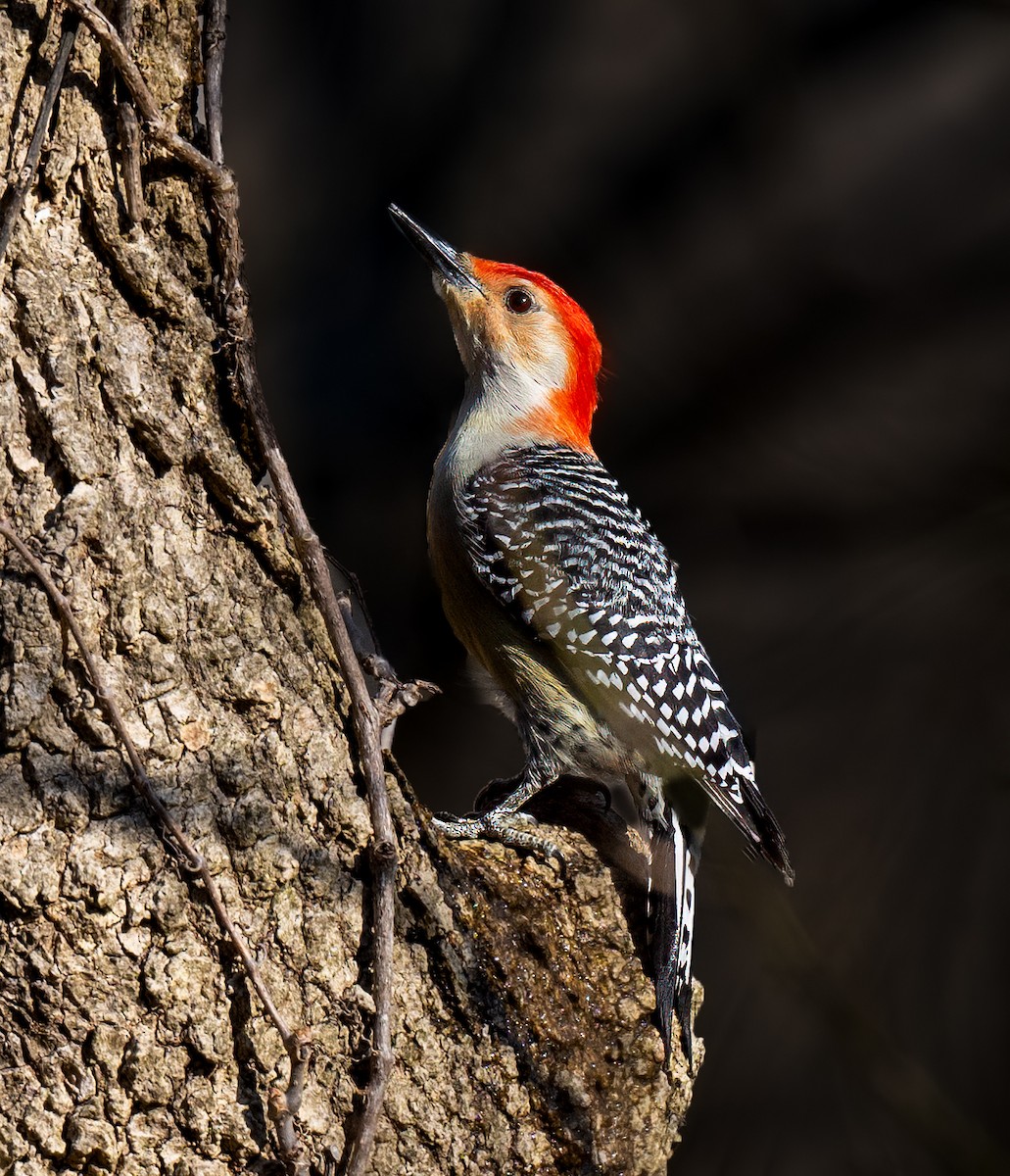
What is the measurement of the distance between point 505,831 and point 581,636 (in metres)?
0.79

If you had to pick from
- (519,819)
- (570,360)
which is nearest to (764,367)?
(570,360)

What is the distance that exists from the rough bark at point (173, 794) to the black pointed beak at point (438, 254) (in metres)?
1.60

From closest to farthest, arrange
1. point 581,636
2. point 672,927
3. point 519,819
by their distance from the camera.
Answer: point 672,927 < point 519,819 < point 581,636

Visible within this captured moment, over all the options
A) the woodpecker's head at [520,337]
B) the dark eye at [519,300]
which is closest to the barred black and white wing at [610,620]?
the woodpecker's head at [520,337]

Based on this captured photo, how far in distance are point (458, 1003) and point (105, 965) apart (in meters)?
0.66

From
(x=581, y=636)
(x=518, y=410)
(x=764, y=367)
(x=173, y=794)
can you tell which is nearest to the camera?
(x=173, y=794)

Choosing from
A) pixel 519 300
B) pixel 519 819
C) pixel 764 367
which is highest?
pixel 764 367

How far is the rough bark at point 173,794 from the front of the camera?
191 cm

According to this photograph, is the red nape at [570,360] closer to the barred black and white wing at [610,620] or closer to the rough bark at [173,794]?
the barred black and white wing at [610,620]

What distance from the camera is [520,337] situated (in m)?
4.09

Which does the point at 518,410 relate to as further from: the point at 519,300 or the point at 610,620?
the point at 610,620

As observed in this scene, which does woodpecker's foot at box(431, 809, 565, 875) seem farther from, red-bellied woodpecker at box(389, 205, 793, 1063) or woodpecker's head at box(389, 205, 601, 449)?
woodpecker's head at box(389, 205, 601, 449)

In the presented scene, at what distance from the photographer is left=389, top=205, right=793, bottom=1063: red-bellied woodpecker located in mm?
3131

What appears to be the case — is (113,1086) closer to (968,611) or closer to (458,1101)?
(458,1101)
